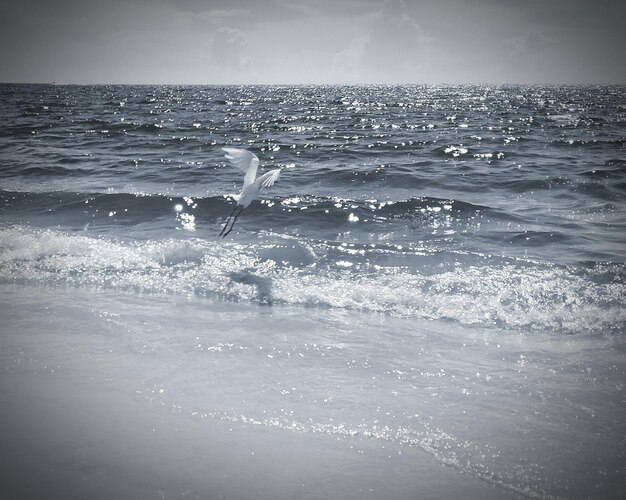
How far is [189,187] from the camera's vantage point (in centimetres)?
1527

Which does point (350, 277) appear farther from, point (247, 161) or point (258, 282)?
point (247, 161)

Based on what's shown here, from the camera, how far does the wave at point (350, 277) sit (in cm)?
614

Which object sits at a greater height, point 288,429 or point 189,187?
point 189,187

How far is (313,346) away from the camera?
496cm

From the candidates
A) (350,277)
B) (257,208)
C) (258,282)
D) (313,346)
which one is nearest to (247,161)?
(258,282)

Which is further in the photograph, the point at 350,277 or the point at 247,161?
the point at 247,161

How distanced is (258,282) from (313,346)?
2.39 meters

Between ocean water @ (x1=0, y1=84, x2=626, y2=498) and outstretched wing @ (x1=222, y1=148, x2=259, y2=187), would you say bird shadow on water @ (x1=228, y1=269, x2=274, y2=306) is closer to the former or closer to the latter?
ocean water @ (x1=0, y1=84, x2=626, y2=498)

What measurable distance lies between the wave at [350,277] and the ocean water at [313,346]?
4 cm

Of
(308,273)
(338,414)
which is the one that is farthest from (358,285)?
(338,414)

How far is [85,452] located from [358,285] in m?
4.55

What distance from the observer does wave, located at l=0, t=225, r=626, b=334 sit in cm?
614

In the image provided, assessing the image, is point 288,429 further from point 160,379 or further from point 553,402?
point 553,402

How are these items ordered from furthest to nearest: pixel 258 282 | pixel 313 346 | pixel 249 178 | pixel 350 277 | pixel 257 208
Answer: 1. pixel 257 208
2. pixel 249 178
3. pixel 350 277
4. pixel 258 282
5. pixel 313 346
